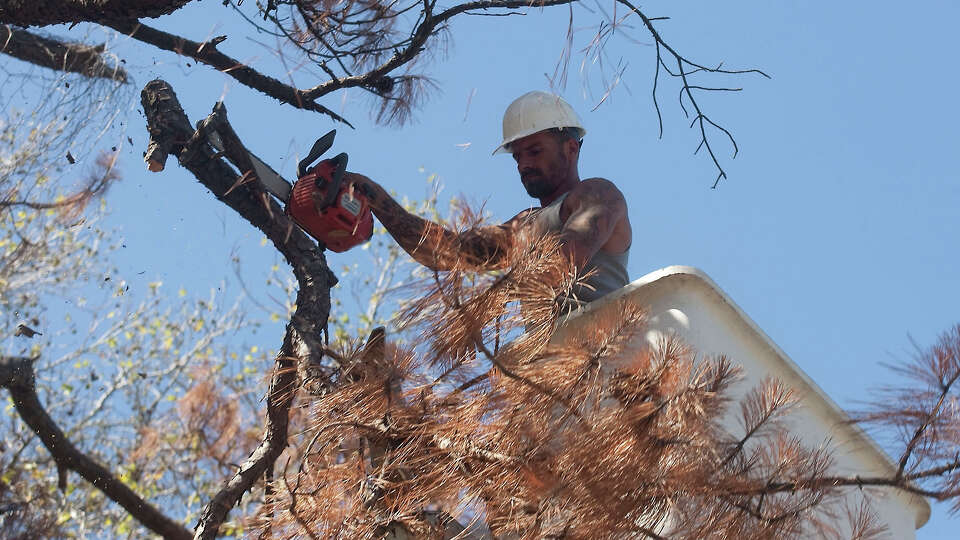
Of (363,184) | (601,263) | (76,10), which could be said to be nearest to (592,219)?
(601,263)

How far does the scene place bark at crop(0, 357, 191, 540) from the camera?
9.53ft

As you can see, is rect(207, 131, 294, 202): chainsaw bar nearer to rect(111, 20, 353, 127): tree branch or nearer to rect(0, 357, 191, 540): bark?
rect(111, 20, 353, 127): tree branch

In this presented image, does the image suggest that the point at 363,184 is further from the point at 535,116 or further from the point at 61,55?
the point at 61,55

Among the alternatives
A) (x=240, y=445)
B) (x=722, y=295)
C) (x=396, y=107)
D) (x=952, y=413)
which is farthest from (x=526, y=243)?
(x=240, y=445)

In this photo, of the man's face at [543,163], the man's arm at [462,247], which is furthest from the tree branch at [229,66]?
the man's arm at [462,247]

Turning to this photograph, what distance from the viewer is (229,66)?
3.49 m

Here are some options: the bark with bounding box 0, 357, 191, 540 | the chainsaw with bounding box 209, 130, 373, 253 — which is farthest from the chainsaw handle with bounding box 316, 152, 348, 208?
the bark with bounding box 0, 357, 191, 540

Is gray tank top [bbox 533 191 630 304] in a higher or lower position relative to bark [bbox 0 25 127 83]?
lower

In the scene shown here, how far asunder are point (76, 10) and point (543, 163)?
1.70 metres

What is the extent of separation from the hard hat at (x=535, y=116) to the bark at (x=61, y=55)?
4.25 ft

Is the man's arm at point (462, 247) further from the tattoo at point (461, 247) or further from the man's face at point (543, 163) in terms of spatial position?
the man's face at point (543, 163)

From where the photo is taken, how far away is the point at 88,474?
9.80ft

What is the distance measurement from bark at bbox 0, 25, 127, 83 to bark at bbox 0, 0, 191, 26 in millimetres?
664

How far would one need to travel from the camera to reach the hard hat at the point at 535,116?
160 inches
